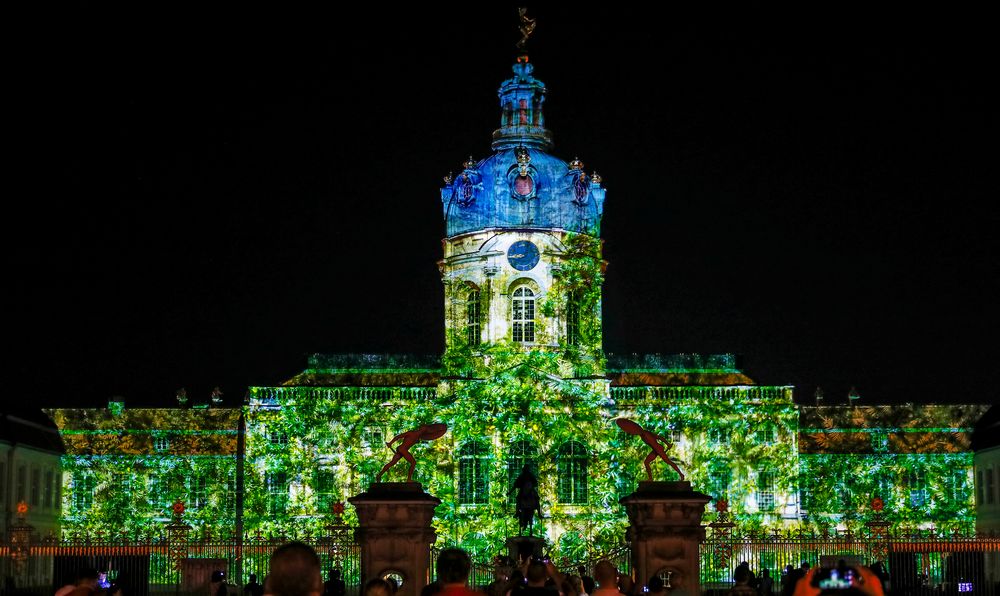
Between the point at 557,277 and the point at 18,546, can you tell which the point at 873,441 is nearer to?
the point at 557,277

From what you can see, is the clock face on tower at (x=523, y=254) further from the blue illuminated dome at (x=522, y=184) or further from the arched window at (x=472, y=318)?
the arched window at (x=472, y=318)

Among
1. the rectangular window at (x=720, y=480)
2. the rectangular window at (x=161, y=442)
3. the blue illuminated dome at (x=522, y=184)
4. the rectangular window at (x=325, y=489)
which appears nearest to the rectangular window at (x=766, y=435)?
the rectangular window at (x=720, y=480)

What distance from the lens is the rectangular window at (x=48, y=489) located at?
74375mm

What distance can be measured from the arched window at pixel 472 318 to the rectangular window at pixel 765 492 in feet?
44.8

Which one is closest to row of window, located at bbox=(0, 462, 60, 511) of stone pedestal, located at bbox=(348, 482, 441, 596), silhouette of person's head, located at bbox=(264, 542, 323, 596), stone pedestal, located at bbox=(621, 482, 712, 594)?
stone pedestal, located at bbox=(348, 482, 441, 596)

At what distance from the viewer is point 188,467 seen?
7762 centimetres

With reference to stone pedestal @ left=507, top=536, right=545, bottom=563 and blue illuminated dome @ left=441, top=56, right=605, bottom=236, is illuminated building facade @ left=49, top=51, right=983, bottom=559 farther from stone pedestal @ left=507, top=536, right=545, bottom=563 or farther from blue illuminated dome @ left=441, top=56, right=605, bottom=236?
stone pedestal @ left=507, top=536, right=545, bottom=563

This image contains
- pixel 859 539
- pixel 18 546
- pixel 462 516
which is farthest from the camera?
pixel 462 516

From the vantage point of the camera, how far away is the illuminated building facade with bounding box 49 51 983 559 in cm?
7112

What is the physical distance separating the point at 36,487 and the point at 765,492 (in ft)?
99.3

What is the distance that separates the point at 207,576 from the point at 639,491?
17408 millimetres

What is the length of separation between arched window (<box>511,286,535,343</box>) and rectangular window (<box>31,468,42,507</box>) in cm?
2082

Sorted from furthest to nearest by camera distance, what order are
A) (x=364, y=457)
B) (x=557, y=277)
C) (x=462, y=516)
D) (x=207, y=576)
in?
1. (x=557, y=277)
2. (x=364, y=457)
3. (x=462, y=516)
4. (x=207, y=576)

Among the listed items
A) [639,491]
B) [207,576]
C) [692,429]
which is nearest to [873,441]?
[692,429]
